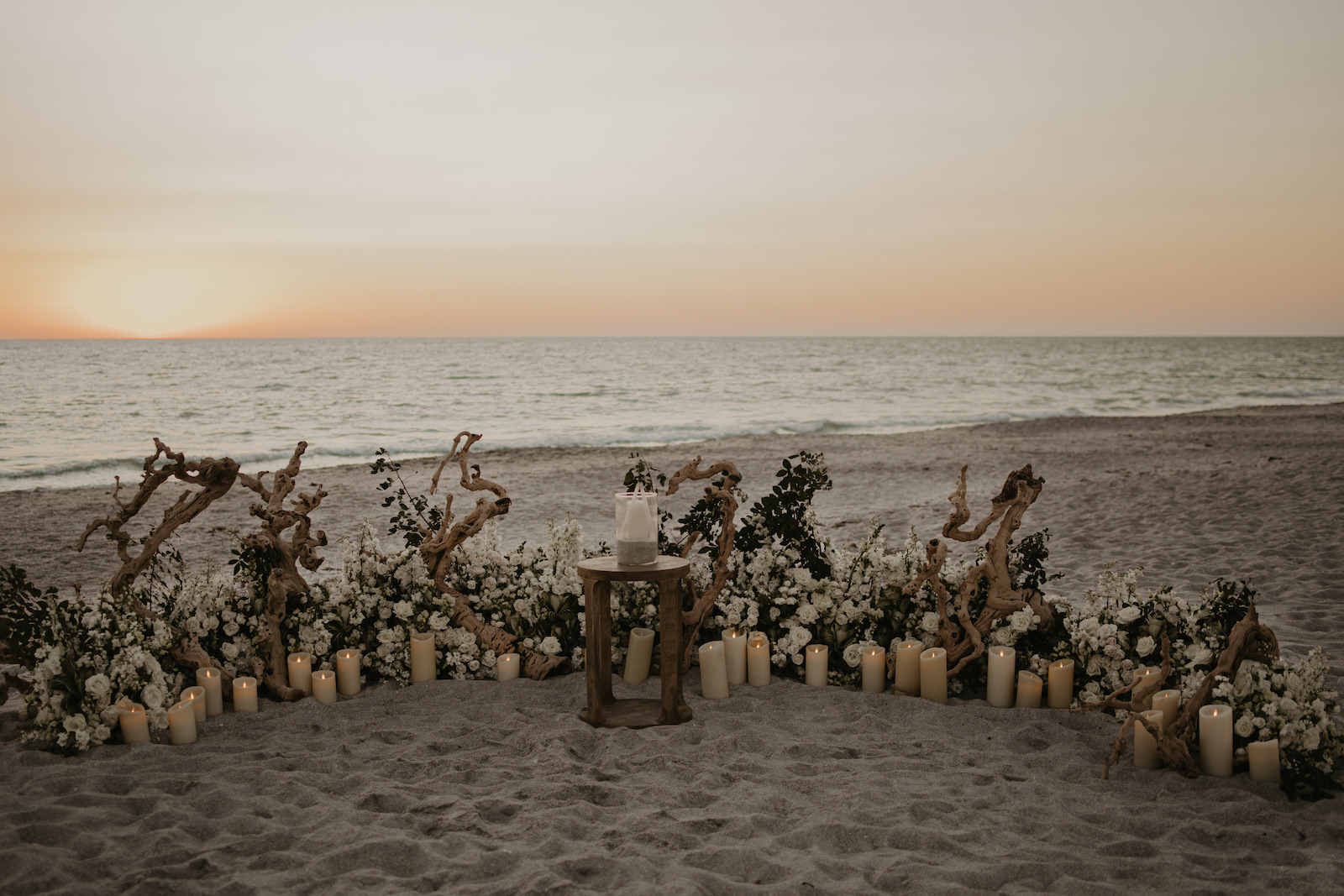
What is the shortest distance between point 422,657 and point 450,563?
0.63 metres

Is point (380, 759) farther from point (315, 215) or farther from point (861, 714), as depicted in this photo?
point (315, 215)

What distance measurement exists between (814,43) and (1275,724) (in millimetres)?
10454

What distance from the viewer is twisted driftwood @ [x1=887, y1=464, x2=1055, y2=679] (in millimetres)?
4449

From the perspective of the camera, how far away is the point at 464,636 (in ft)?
16.3

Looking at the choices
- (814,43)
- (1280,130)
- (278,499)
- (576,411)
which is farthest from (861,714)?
(576,411)

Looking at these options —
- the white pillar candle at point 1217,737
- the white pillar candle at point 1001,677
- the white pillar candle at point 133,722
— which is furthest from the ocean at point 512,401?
the white pillar candle at point 1217,737

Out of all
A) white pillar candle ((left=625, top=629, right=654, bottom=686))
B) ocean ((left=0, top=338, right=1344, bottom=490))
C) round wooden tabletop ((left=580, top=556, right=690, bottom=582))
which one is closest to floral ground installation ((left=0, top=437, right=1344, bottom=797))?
white pillar candle ((left=625, top=629, right=654, bottom=686))

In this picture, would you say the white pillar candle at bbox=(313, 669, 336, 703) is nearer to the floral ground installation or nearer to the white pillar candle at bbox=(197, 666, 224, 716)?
the floral ground installation

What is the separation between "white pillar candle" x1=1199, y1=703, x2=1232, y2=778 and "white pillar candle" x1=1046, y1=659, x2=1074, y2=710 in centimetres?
83

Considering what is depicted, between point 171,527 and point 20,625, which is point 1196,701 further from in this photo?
point 20,625

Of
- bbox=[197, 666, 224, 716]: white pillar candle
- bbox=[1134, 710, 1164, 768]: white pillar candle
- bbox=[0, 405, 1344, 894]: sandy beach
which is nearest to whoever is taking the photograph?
bbox=[0, 405, 1344, 894]: sandy beach

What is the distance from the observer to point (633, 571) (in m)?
3.98

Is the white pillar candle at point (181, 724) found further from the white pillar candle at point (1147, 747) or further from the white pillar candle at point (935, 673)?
the white pillar candle at point (1147, 747)

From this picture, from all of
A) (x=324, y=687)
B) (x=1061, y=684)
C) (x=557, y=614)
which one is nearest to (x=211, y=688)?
(x=324, y=687)
